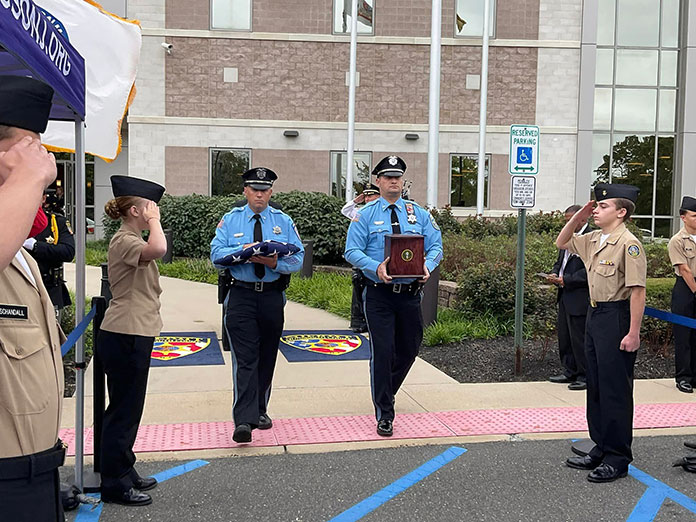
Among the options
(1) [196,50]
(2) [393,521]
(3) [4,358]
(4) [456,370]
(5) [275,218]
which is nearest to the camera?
(3) [4,358]

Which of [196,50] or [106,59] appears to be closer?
[106,59]

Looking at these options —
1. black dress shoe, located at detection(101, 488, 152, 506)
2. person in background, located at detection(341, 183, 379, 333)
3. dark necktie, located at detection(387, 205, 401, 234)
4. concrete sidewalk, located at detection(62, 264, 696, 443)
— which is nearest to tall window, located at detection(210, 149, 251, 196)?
person in background, located at detection(341, 183, 379, 333)

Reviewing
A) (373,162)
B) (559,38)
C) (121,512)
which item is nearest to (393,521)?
(121,512)

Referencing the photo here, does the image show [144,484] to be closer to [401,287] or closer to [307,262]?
[401,287]

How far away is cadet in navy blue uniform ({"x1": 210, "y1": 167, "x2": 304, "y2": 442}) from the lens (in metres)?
5.52

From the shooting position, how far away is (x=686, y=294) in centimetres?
764

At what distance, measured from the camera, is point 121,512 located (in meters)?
4.33

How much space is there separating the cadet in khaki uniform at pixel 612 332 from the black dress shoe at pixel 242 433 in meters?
2.37

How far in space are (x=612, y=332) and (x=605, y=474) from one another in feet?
3.17

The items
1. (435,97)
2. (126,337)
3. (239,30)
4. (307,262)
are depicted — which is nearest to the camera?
(126,337)

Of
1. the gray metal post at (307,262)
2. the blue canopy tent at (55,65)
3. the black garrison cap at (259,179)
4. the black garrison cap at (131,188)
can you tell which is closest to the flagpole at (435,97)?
the gray metal post at (307,262)

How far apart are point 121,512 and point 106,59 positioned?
3.75 meters

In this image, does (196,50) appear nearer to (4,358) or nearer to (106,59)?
(106,59)

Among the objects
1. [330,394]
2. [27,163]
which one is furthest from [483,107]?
[27,163]
